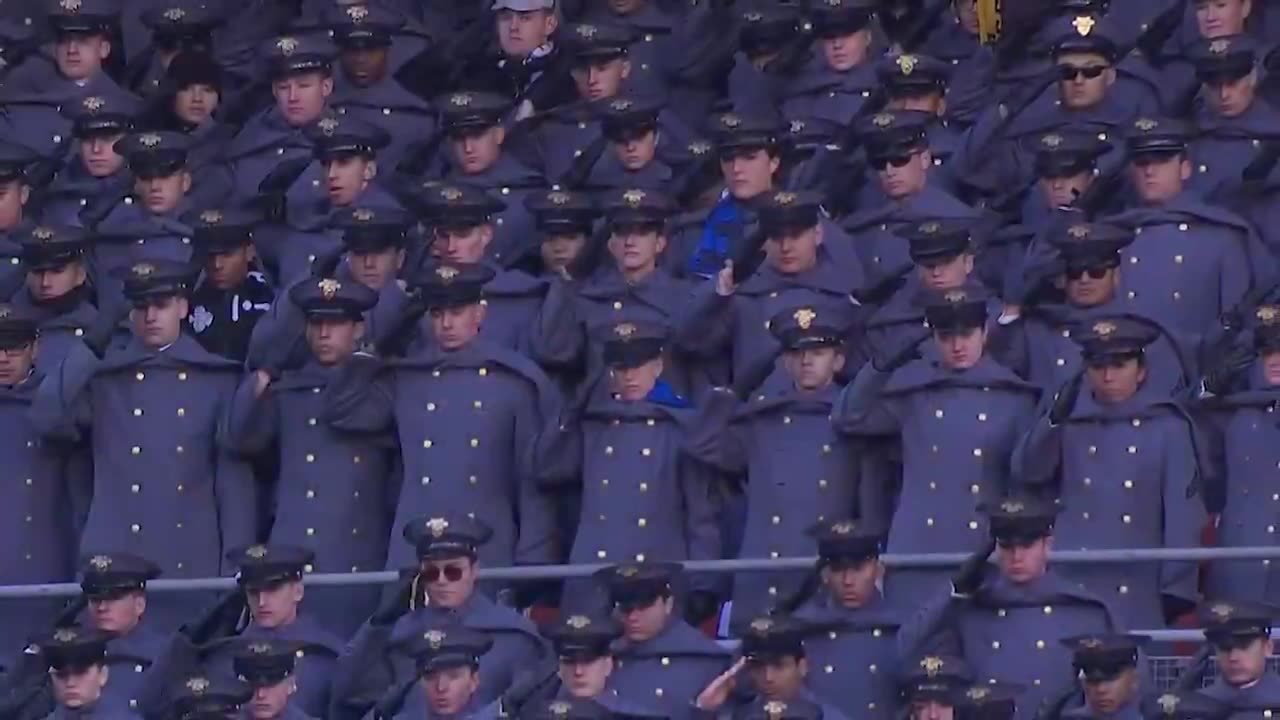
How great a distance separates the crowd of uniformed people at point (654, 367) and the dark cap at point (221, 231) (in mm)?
32

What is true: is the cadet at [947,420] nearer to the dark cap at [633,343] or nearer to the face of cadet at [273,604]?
the dark cap at [633,343]

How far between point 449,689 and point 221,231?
335cm

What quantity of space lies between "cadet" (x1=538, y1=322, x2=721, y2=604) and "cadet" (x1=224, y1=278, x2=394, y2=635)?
2.89 feet

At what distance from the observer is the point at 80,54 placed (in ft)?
95.5

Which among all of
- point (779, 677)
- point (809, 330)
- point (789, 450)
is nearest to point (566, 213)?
point (809, 330)

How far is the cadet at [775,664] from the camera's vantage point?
24.7m

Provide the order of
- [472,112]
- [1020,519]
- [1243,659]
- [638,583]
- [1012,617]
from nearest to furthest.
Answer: [1243,659], [1020,519], [1012,617], [638,583], [472,112]

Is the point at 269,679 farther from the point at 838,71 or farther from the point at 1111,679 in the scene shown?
the point at 838,71

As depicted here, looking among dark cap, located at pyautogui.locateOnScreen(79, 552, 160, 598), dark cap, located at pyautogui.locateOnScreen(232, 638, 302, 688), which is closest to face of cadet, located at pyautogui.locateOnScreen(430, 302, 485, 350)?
dark cap, located at pyautogui.locateOnScreen(79, 552, 160, 598)

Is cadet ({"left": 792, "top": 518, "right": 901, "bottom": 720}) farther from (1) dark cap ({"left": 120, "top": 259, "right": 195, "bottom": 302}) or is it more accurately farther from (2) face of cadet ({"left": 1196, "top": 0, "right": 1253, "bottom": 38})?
(2) face of cadet ({"left": 1196, "top": 0, "right": 1253, "bottom": 38})

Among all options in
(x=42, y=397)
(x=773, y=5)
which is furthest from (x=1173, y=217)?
(x=42, y=397)

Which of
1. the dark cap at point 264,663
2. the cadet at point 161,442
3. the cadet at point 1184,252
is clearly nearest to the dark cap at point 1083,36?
the cadet at point 1184,252

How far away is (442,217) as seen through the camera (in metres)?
26.8

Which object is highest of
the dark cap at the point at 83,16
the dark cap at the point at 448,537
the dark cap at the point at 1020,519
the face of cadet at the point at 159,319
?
the dark cap at the point at 83,16
